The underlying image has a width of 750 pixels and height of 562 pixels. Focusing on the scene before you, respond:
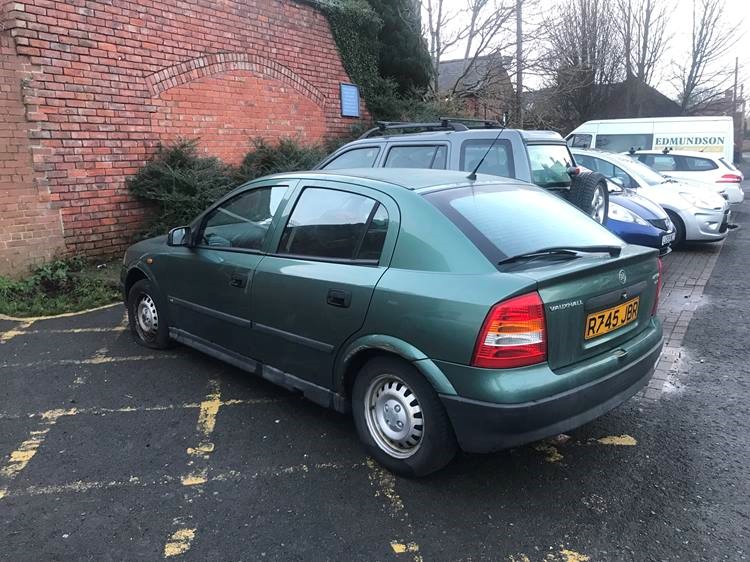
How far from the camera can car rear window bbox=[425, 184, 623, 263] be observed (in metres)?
→ 2.92

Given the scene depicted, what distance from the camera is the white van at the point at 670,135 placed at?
1529 centimetres

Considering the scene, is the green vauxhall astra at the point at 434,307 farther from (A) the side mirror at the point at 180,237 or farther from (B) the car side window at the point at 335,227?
(A) the side mirror at the point at 180,237

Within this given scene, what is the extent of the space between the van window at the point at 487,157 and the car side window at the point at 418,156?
22 cm

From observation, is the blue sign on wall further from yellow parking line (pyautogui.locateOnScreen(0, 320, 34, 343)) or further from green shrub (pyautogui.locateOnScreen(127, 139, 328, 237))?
yellow parking line (pyautogui.locateOnScreen(0, 320, 34, 343))

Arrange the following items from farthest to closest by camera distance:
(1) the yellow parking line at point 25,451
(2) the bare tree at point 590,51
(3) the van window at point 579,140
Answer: (2) the bare tree at point 590,51 → (3) the van window at point 579,140 → (1) the yellow parking line at point 25,451

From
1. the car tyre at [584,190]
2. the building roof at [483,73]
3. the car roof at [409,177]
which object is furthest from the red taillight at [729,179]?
the car roof at [409,177]

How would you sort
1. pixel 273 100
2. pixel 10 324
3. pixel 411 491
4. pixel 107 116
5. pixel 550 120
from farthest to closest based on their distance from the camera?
pixel 550 120 < pixel 273 100 < pixel 107 116 < pixel 10 324 < pixel 411 491

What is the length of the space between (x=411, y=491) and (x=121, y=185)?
20.7ft

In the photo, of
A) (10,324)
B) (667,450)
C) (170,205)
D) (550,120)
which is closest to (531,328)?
(667,450)

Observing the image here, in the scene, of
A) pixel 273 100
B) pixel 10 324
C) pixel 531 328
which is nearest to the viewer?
pixel 531 328

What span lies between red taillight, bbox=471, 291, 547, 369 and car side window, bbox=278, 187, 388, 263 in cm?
79

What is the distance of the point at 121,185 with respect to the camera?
7.59 meters

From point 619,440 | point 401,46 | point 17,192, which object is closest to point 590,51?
point 401,46

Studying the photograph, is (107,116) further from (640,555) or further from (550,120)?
(550,120)
